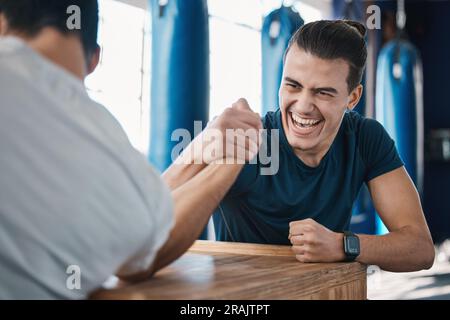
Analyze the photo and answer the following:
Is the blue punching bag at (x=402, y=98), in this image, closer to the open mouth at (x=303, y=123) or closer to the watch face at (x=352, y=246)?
the open mouth at (x=303, y=123)

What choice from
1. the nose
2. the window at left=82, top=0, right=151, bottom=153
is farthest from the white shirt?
the window at left=82, top=0, right=151, bottom=153

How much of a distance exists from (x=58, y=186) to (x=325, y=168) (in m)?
1.14

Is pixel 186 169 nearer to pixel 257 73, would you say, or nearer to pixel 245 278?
pixel 245 278

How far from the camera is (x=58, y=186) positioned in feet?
2.47

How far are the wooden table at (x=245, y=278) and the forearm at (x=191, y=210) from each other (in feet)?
0.17

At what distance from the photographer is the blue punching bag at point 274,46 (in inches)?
127

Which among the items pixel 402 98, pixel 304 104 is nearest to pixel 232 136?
pixel 304 104

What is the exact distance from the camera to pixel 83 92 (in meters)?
0.81

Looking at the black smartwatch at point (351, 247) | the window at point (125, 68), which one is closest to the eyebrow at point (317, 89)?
the black smartwatch at point (351, 247)

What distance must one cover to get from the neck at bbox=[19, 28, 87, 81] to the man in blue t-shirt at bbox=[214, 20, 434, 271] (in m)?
0.79

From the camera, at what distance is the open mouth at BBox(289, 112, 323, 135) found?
181cm

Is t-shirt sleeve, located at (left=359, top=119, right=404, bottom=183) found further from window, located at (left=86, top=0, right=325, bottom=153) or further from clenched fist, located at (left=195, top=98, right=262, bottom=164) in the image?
window, located at (left=86, top=0, right=325, bottom=153)

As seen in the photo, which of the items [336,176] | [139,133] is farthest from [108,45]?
[336,176]

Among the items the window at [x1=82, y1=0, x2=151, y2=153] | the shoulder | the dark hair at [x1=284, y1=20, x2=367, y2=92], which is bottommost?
the shoulder
